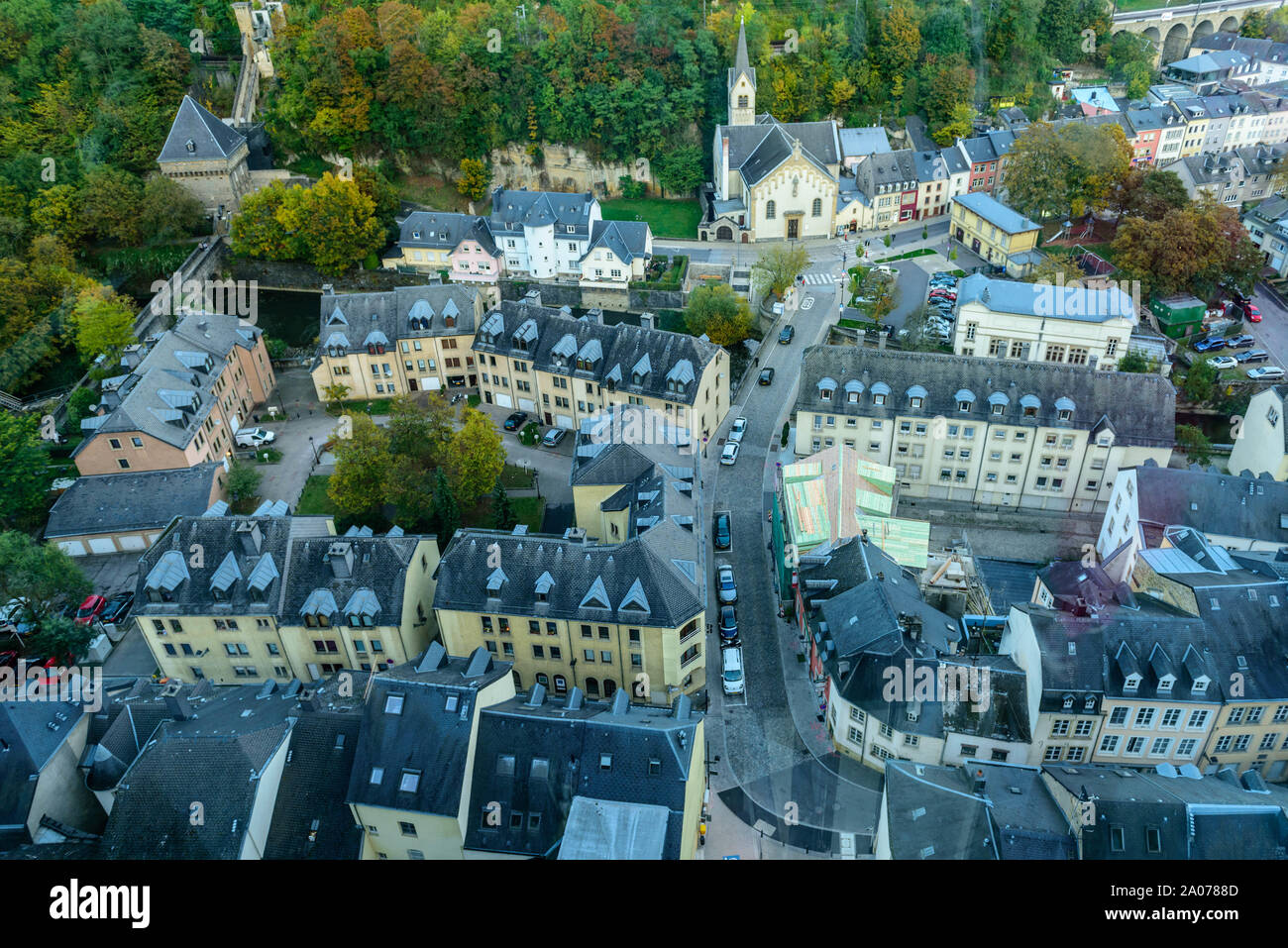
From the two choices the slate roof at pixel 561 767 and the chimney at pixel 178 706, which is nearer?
the slate roof at pixel 561 767

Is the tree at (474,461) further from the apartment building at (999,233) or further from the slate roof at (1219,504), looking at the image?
the apartment building at (999,233)

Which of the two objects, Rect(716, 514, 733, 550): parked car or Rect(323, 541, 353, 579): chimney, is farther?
Rect(716, 514, 733, 550): parked car

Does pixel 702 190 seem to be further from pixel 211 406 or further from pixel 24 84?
pixel 24 84

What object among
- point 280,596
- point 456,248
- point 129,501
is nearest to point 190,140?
point 456,248

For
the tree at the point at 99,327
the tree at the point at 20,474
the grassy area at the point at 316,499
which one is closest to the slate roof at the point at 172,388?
the tree at the point at 20,474

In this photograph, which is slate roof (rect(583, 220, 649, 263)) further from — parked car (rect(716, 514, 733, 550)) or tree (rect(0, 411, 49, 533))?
tree (rect(0, 411, 49, 533))

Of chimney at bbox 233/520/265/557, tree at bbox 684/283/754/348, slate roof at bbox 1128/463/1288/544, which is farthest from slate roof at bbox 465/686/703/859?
tree at bbox 684/283/754/348
